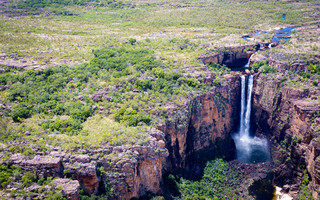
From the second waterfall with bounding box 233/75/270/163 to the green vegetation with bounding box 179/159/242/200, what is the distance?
224 inches

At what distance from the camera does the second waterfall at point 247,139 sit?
5625 centimetres

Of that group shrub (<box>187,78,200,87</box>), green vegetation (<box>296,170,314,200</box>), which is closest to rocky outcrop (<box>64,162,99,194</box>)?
shrub (<box>187,78,200,87</box>)

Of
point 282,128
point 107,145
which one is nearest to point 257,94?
point 282,128

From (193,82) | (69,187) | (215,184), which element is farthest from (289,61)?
(69,187)

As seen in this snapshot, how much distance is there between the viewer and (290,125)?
51.1 m

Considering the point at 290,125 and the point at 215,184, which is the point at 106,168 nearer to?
the point at 215,184

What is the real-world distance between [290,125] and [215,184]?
17.7 m

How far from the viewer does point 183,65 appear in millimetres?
61875

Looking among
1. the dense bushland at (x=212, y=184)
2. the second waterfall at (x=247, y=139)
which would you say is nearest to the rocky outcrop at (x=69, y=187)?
the dense bushland at (x=212, y=184)

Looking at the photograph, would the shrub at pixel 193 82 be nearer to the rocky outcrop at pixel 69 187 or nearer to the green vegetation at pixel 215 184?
the green vegetation at pixel 215 184

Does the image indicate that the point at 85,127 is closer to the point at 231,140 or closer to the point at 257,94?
the point at 231,140

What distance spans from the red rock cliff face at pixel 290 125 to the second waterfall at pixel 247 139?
1.64 m

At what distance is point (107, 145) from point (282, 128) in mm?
34437

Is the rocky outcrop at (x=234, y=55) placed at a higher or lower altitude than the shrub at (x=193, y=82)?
higher
